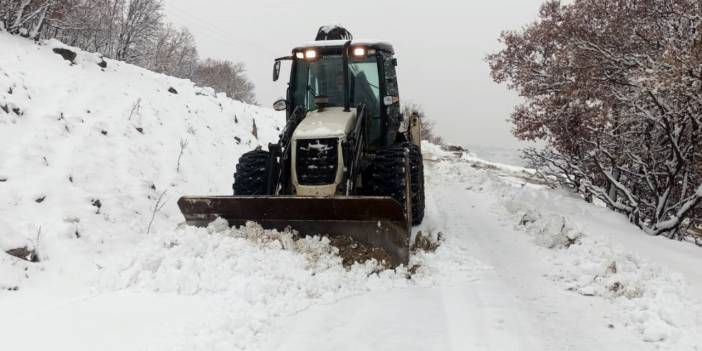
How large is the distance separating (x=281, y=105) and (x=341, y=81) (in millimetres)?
896

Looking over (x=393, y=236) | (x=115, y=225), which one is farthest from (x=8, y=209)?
(x=393, y=236)

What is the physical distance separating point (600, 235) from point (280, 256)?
3.95 metres

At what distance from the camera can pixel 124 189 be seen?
6824 millimetres

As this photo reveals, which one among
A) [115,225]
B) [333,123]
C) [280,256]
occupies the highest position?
[333,123]

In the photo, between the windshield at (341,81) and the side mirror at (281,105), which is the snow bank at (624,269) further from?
the side mirror at (281,105)

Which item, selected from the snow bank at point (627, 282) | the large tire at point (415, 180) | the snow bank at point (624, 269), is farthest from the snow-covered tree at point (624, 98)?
the large tire at point (415, 180)

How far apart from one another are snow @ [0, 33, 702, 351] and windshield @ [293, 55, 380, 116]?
1.96m

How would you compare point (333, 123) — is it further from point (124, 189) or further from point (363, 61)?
point (124, 189)

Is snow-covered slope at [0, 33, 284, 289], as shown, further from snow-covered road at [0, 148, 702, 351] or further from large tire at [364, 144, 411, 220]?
large tire at [364, 144, 411, 220]

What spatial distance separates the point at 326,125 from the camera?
5.49 metres

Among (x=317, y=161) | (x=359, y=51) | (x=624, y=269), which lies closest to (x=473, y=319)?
(x=624, y=269)

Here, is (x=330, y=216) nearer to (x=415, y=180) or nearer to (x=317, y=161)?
(x=317, y=161)

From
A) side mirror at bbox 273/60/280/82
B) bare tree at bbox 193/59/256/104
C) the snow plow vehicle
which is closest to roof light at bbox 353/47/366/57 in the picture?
the snow plow vehicle

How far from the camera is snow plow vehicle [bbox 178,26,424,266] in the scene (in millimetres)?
4629
